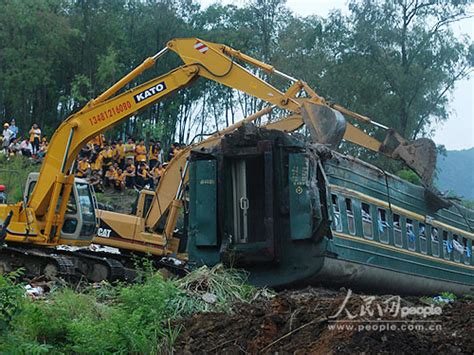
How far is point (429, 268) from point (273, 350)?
10.1m

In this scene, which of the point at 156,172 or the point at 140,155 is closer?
the point at 156,172

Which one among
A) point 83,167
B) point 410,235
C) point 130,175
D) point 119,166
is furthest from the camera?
point 119,166

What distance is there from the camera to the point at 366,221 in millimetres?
14133

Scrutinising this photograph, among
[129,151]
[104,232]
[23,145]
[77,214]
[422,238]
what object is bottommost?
[422,238]

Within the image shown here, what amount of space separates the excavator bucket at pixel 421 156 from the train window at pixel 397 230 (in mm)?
1802

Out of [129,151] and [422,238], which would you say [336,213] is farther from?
[129,151]

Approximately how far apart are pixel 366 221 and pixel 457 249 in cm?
512

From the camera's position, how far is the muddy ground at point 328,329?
6582 mm

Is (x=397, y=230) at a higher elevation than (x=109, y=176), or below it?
below

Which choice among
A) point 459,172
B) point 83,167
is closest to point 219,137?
point 83,167

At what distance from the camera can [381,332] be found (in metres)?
6.74

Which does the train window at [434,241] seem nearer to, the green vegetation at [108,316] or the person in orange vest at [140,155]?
the green vegetation at [108,316]

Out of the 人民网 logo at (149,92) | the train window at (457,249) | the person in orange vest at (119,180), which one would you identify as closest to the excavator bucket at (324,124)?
the 人民网 logo at (149,92)

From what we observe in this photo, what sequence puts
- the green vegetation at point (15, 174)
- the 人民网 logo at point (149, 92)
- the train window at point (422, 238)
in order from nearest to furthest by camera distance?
the train window at point (422, 238) → the 人民网 logo at point (149, 92) → the green vegetation at point (15, 174)
